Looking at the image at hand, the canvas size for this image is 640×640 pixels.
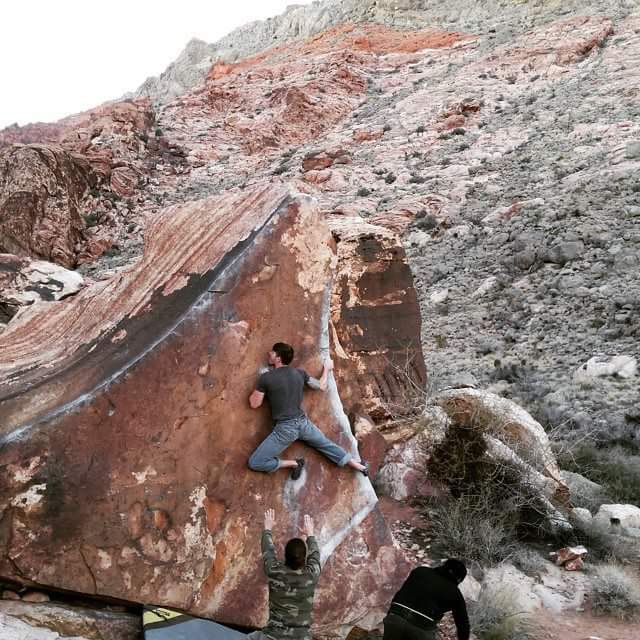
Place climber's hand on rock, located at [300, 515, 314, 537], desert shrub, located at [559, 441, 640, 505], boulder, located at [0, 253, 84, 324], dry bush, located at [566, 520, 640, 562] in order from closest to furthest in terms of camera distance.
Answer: climber's hand on rock, located at [300, 515, 314, 537] < dry bush, located at [566, 520, 640, 562] < boulder, located at [0, 253, 84, 324] < desert shrub, located at [559, 441, 640, 505]

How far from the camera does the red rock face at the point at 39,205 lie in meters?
18.5

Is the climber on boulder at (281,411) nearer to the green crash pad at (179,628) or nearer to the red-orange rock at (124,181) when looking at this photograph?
the green crash pad at (179,628)

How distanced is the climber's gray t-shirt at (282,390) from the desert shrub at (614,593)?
8.54 feet

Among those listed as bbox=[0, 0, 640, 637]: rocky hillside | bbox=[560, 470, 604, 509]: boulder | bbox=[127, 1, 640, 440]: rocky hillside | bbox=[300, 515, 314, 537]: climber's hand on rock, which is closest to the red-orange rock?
bbox=[0, 0, 640, 637]: rocky hillside

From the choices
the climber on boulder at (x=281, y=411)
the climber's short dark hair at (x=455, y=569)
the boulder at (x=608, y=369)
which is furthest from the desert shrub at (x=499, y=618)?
the boulder at (x=608, y=369)

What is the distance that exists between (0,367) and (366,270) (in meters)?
3.95

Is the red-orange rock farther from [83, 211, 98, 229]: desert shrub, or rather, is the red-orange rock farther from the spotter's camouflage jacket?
the spotter's camouflage jacket

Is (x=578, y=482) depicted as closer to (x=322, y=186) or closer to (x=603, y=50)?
(x=322, y=186)

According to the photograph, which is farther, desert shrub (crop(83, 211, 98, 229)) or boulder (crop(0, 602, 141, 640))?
desert shrub (crop(83, 211, 98, 229))

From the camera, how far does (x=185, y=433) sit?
3.49m

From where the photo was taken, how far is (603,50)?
79.2ft

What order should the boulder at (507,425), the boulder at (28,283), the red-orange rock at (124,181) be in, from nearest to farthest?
1. the boulder at (507,425)
2. the boulder at (28,283)
3. the red-orange rock at (124,181)

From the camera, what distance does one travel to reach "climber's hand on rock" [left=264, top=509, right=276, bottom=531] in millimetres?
3562

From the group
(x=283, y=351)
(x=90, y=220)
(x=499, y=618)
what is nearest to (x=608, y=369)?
(x=499, y=618)
